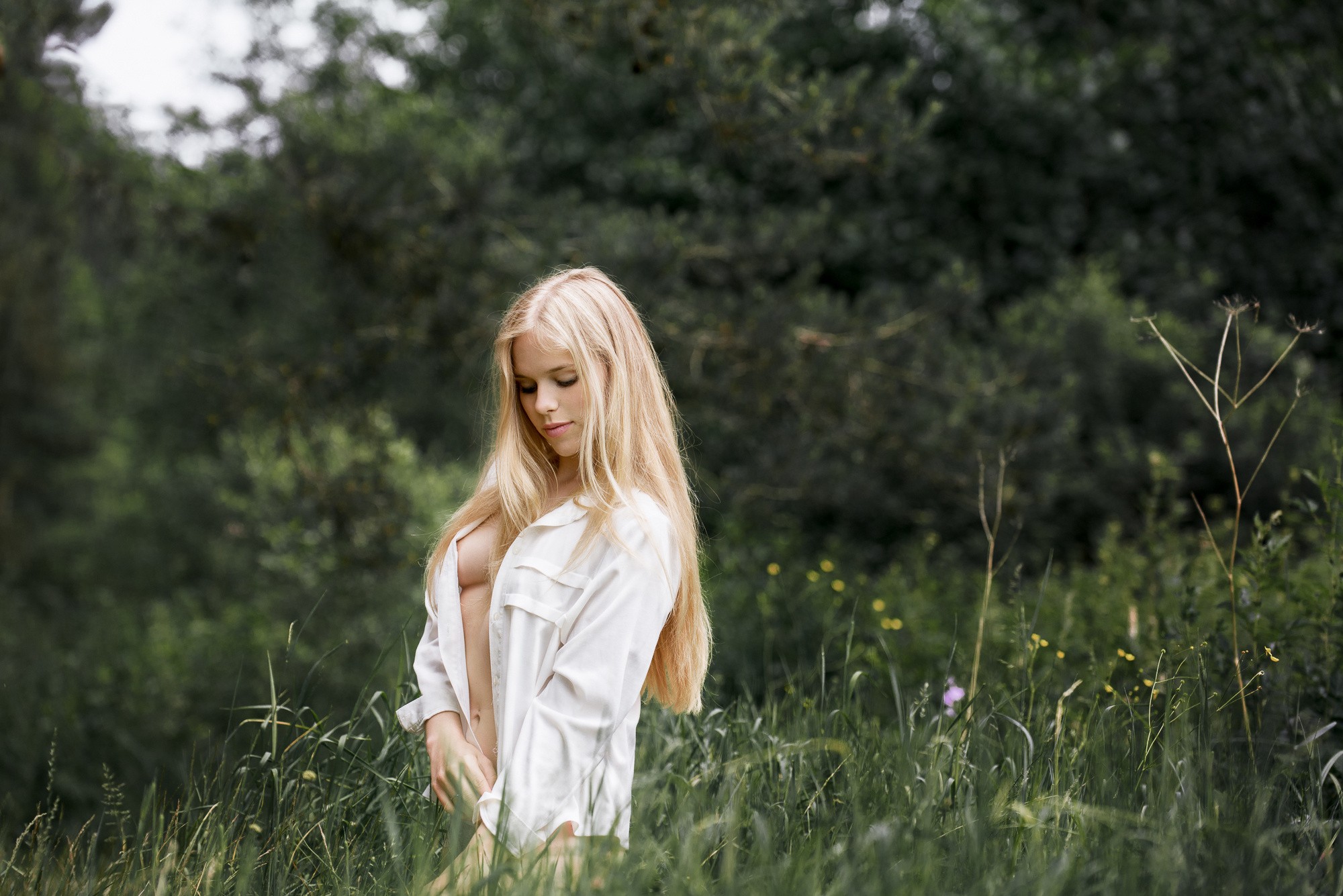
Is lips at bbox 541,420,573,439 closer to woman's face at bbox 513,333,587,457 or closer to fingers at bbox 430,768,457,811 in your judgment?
woman's face at bbox 513,333,587,457

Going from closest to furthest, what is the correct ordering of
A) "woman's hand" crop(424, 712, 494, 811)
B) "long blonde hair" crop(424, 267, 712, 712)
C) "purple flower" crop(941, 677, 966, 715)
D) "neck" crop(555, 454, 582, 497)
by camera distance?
"woman's hand" crop(424, 712, 494, 811)
"long blonde hair" crop(424, 267, 712, 712)
"neck" crop(555, 454, 582, 497)
"purple flower" crop(941, 677, 966, 715)

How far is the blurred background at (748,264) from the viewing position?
5219 mm

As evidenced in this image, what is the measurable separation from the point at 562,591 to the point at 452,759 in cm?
36

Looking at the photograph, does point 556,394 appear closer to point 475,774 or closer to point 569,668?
point 569,668

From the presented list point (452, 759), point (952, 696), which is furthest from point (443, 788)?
point (952, 696)

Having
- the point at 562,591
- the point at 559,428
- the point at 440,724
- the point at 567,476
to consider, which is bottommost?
the point at 440,724

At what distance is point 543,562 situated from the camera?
1933 mm

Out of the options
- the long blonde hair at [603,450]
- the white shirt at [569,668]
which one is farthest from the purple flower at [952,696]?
the white shirt at [569,668]

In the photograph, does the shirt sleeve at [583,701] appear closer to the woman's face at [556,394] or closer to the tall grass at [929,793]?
the tall grass at [929,793]

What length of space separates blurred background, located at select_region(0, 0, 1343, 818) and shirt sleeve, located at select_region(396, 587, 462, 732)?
7.68ft

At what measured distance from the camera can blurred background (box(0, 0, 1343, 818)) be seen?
522 cm

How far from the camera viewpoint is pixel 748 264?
19.8 ft

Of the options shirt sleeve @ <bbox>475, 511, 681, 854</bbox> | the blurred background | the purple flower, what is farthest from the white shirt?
the blurred background

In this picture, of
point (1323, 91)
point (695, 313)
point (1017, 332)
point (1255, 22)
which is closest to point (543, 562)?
point (695, 313)
